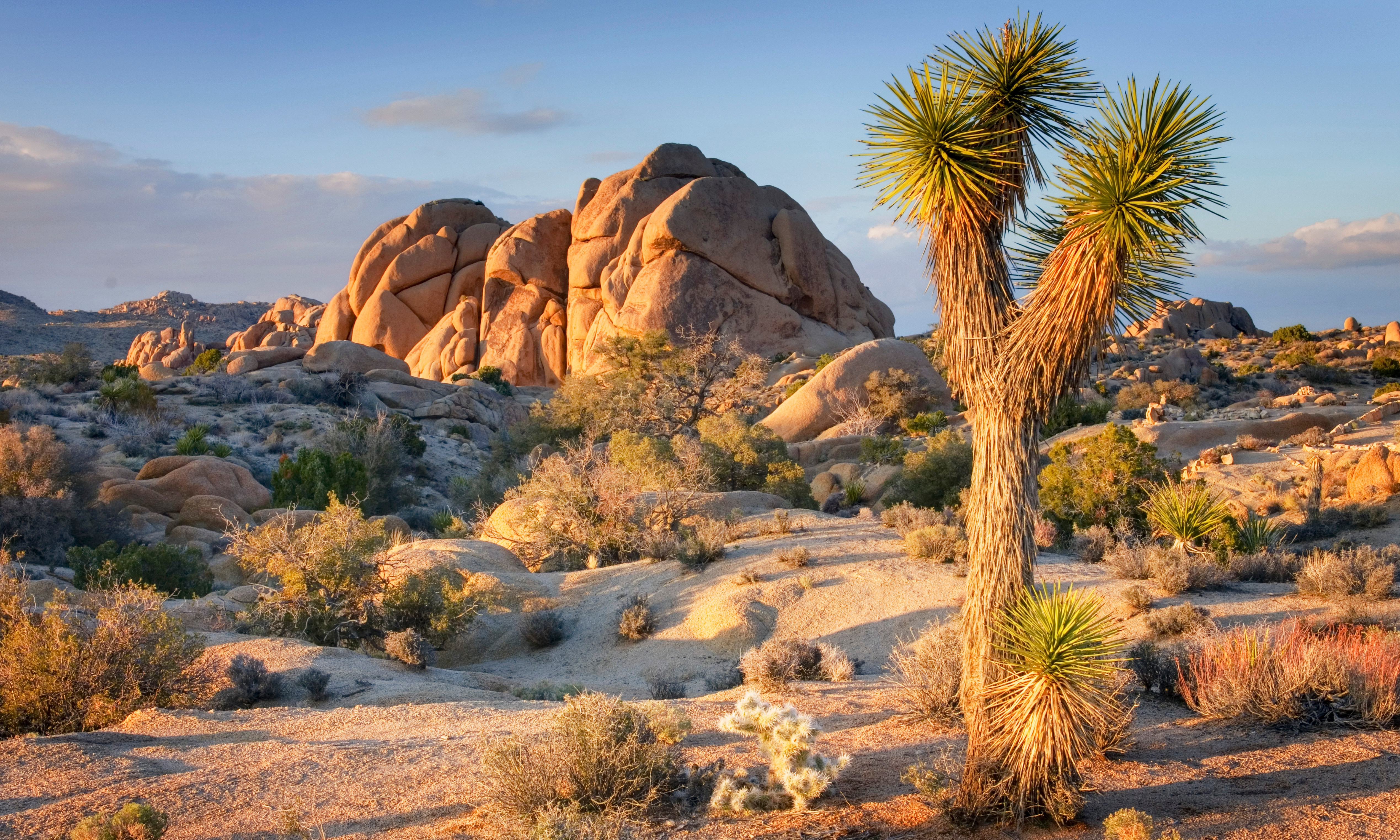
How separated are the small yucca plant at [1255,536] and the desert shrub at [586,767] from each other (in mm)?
9577

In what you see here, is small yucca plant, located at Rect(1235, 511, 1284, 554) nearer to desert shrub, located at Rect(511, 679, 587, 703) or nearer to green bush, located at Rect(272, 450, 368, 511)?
desert shrub, located at Rect(511, 679, 587, 703)

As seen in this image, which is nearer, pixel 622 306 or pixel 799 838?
pixel 799 838

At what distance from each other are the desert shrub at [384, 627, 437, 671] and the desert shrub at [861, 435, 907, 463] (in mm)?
12661

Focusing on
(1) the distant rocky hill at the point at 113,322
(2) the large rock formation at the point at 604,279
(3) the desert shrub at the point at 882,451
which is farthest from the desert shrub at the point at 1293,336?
(1) the distant rocky hill at the point at 113,322

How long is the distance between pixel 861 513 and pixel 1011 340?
12632 millimetres

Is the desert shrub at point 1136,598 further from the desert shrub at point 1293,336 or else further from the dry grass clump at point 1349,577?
the desert shrub at point 1293,336

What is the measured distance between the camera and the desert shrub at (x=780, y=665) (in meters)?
9.66

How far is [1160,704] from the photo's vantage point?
26.8 feet

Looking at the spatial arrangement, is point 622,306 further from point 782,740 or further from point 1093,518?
point 782,740

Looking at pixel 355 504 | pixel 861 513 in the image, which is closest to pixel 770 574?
pixel 861 513

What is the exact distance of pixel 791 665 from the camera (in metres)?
9.82

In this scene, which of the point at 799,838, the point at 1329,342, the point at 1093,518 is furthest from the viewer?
the point at 1329,342

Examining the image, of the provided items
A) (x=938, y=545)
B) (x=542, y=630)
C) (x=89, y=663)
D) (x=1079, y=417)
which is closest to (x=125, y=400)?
(x=542, y=630)

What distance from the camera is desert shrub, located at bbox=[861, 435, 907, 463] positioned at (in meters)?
21.6
